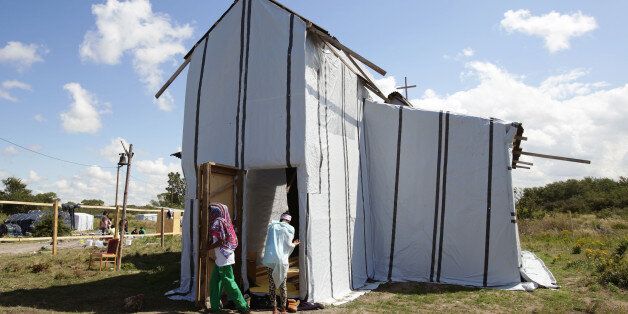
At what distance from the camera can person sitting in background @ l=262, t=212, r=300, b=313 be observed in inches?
214

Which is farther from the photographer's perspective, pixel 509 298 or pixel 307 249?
pixel 509 298

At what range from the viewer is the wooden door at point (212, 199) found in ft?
18.6

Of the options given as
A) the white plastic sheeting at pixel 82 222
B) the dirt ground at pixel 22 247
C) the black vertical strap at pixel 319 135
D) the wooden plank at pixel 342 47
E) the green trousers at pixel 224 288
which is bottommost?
the white plastic sheeting at pixel 82 222

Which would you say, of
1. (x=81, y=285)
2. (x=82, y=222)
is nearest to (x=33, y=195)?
(x=82, y=222)

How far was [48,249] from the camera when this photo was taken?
13.5 m

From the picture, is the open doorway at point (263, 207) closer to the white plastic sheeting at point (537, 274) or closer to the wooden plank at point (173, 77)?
the wooden plank at point (173, 77)

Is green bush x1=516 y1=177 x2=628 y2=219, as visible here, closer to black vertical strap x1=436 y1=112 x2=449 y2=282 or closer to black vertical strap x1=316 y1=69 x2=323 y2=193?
black vertical strap x1=436 y1=112 x2=449 y2=282

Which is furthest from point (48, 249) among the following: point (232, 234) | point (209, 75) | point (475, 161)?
point (475, 161)

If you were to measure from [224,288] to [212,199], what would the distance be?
1.23 meters

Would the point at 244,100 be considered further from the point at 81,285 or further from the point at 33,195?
the point at 33,195

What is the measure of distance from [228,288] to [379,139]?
438 cm

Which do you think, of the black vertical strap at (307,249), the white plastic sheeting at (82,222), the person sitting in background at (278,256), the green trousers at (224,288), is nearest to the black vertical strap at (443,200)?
the black vertical strap at (307,249)

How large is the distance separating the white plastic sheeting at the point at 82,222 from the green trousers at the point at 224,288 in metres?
25.2

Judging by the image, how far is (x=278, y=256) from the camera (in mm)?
5430
